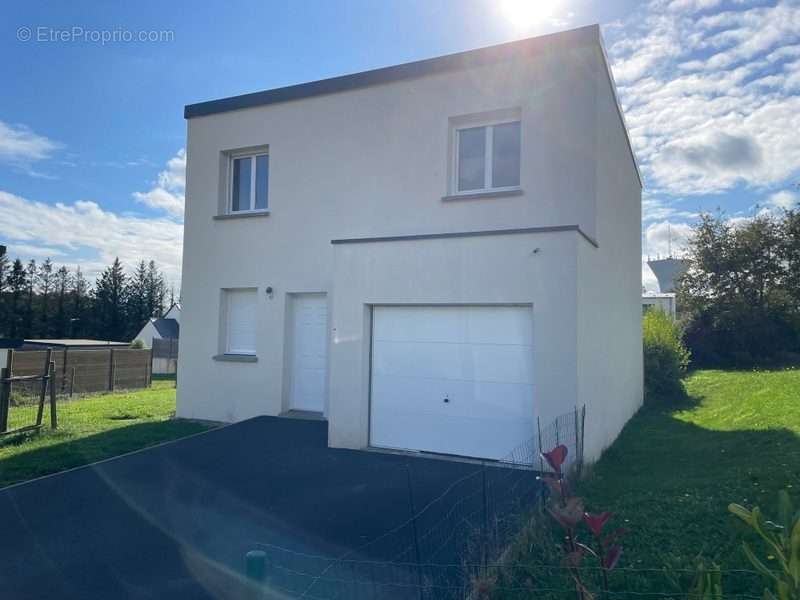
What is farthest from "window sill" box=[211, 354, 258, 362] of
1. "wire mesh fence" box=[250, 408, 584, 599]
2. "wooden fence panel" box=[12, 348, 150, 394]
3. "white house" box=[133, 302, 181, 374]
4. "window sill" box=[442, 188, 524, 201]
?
"white house" box=[133, 302, 181, 374]

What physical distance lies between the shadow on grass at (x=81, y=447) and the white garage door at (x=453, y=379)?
155 inches

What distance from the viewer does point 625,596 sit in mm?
4105

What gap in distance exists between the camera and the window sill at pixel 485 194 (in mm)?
9438

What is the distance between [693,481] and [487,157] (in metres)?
5.67

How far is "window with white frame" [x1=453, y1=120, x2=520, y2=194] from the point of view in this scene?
9719mm

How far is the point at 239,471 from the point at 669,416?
968 cm

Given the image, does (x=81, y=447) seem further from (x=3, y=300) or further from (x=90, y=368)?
(x=3, y=300)

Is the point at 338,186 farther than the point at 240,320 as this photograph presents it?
No

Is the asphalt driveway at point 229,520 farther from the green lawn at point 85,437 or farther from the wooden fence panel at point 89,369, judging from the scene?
the wooden fence panel at point 89,369

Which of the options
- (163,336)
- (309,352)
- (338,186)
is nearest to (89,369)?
(309,352)

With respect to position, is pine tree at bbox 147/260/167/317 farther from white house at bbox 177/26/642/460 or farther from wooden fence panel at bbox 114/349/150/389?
white house at bbox 177/26/642/460

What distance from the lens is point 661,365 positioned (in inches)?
Result: 661

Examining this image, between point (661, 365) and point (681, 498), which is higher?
point (661, 365)

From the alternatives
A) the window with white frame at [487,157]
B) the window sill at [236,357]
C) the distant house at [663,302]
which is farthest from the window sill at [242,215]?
the distant house at [663,302]
